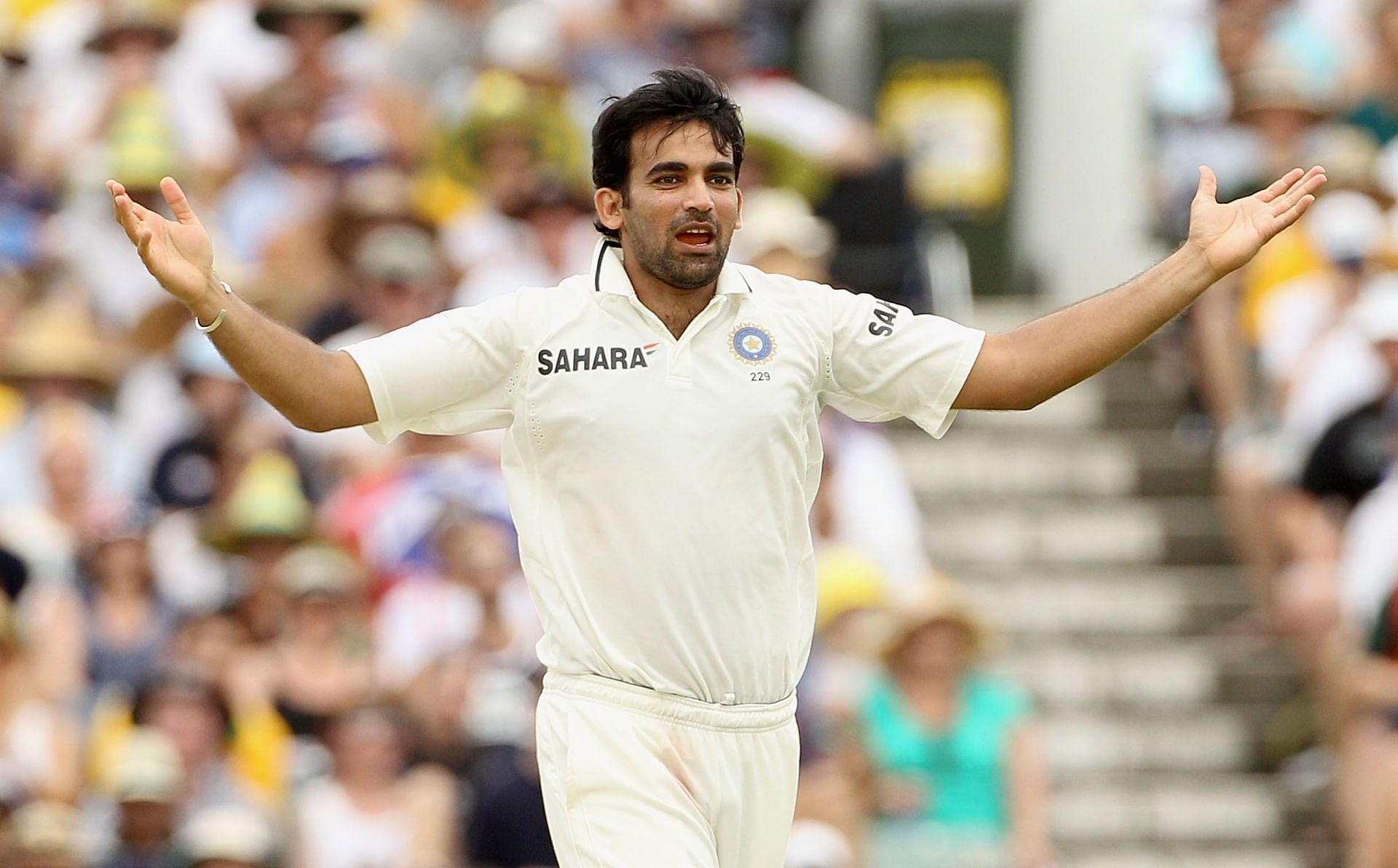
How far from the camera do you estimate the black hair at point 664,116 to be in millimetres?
5277

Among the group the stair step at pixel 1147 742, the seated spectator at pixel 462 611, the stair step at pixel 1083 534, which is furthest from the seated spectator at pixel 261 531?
the stair step at pixel 1147 742

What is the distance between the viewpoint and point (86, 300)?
37.6 ft

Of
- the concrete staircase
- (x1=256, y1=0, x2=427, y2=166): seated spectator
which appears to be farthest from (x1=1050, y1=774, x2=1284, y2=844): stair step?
(x1=256, y1=0, x2=427, y2=166): seated spectator

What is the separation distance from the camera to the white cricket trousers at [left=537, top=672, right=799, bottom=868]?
5.16 m

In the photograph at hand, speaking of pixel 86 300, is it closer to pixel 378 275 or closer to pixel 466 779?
pixel 378 275

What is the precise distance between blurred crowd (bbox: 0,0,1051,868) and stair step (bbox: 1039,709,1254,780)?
3.06 feet

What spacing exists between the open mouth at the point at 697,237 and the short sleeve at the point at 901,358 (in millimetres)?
377

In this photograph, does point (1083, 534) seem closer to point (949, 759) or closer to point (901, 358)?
point (949, 759)

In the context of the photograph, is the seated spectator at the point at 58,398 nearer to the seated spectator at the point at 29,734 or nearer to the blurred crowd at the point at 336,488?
the blurred crowd at the point at 336,488

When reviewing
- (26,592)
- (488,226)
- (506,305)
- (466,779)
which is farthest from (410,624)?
(506,305)

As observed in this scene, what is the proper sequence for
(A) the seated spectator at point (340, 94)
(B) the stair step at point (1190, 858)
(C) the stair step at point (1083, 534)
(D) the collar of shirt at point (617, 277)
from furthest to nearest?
1. (A) the seated spectator at point (340, 94)
2. (C) the stair step at point (1083, 534)
3. (B) the stair step at point (1190, 858)
4. (D) the collar of shirt at point (617, 277)

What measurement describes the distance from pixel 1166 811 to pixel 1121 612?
3.64 ft

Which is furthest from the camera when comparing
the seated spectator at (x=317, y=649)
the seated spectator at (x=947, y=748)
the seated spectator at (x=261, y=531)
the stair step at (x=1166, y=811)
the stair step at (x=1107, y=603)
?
the stair step at (x=1107, y=603)

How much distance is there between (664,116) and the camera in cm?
528
